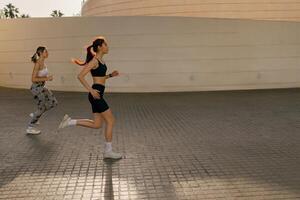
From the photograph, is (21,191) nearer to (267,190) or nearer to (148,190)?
(148,190)

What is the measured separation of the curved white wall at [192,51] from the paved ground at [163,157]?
5.60 m

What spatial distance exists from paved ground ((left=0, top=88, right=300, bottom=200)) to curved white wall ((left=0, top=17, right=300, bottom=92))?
5.60m

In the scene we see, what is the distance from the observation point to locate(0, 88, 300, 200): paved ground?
4043 millimetres

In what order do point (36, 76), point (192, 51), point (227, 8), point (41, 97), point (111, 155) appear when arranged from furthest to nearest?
point (227, 8) < point (192, 51) < point (41, 97) < point (36, 76) < point (111, 155)

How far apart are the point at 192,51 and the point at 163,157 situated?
33.8 ft

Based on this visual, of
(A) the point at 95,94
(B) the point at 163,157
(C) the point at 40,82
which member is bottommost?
(B) the point at 163,157

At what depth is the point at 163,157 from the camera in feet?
17.5

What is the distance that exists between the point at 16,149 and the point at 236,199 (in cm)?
377

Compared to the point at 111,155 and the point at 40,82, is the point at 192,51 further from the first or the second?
the point at 111,155

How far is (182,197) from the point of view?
3.79 metres

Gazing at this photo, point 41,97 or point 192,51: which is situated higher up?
point 192,51

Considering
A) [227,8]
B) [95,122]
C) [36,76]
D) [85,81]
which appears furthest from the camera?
[227,8]

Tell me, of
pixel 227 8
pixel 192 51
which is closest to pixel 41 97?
pixel 192 51

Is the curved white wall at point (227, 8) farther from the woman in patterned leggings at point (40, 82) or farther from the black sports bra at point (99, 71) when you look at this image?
the black sports bra at point (99, 71)
